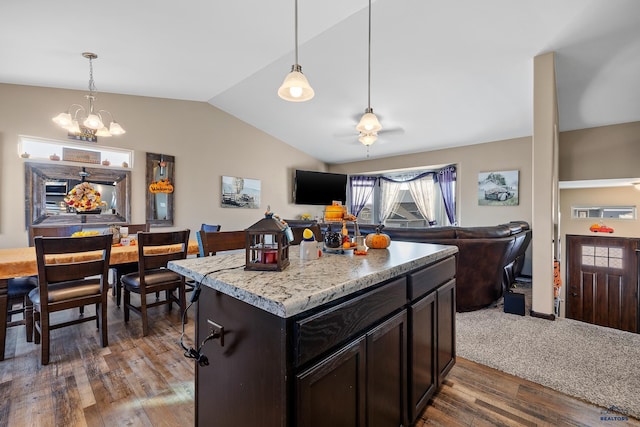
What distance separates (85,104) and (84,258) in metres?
2.88

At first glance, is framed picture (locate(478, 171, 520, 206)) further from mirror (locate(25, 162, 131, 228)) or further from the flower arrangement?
mirror (locate(25, 162, 131, 228))

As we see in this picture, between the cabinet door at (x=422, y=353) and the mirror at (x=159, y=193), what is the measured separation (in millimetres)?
4310

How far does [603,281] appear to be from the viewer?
5258 millimetres

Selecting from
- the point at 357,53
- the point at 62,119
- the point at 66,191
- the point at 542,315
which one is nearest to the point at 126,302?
the point at 62,119

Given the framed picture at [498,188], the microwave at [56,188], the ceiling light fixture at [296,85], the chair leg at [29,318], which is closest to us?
the ceiling light fixture at [296,85]

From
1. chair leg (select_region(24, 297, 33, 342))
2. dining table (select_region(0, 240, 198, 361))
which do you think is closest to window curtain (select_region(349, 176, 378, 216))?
dining table (select_region(0, 240, 198, 361))

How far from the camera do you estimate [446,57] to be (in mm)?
3355

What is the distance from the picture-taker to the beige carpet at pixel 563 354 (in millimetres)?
1738

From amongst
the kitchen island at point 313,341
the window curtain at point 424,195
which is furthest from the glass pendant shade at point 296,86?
the window curtain at point 424,195

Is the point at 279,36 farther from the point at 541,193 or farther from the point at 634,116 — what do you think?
the point at 634,116

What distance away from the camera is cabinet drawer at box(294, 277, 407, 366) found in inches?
32.6

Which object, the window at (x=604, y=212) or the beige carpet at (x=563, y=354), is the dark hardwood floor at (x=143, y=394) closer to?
the beige carpet at (x=563, y=354)

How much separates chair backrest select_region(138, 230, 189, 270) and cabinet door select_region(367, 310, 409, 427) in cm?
209

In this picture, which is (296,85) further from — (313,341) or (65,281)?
(65,281)
